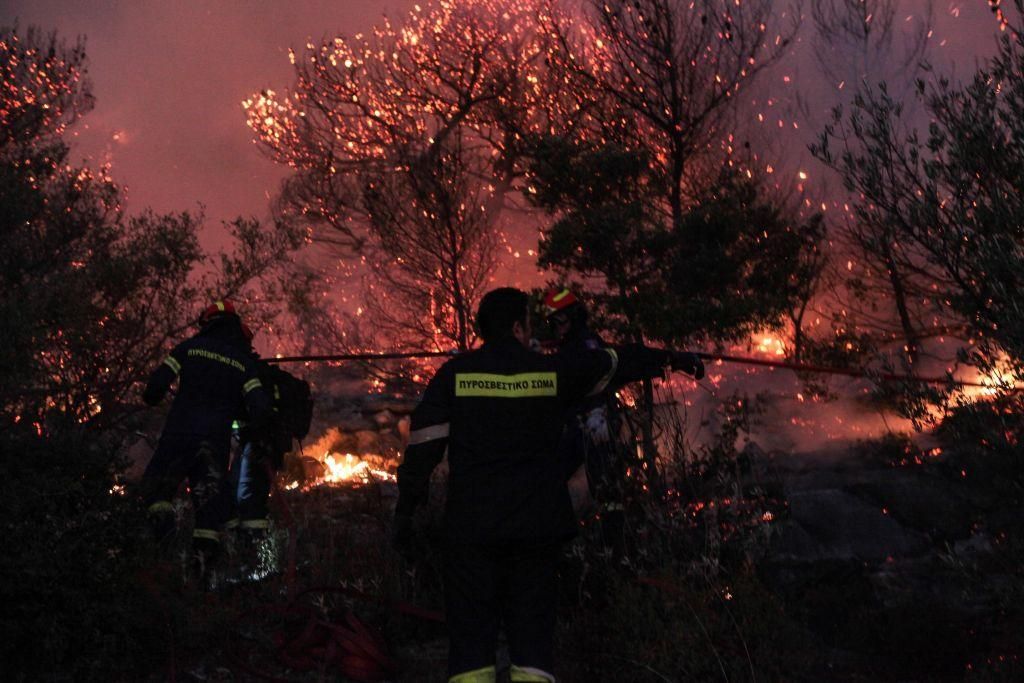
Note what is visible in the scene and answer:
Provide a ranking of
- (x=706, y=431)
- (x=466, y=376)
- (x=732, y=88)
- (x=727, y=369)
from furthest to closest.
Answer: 1. (x=727, y=369)
2. (x=706, y=431)
3. (x=732, y=88)
4. (x=466, y=376)

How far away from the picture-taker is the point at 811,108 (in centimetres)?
2492

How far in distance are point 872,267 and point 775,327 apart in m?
4.01

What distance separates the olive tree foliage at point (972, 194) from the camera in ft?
16.6

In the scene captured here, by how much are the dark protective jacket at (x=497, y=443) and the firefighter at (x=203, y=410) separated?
3.58 meters

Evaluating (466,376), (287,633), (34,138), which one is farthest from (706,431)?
(466,376)

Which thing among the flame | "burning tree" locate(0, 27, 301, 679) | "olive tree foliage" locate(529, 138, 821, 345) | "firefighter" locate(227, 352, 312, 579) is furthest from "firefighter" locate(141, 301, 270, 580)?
"olive tree foliage" locate(529, 138, 821, 345)

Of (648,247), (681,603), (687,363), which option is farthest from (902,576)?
(648,247)

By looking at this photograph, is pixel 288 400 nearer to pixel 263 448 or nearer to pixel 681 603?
pixel 263 448

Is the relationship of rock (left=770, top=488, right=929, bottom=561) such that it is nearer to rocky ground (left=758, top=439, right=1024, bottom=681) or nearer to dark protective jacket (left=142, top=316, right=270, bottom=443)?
rocky ground (left=758, top=439, right=1024, bottom=681)

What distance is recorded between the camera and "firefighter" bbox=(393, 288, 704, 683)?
3801mm

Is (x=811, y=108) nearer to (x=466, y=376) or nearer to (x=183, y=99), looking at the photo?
(x=466, y=376)

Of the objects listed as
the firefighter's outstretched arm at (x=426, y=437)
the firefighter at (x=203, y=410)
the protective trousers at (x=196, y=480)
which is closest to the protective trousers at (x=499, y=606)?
the firefighter's outstretched arm at (x=426, y=437)

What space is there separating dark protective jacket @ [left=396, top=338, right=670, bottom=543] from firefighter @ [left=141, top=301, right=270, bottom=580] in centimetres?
358

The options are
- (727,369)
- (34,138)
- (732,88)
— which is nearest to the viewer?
(34,138)
